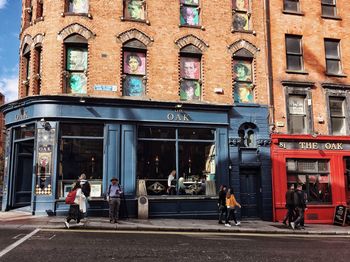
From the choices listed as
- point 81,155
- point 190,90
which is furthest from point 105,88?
point 190,90

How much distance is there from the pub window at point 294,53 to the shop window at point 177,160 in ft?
18.5

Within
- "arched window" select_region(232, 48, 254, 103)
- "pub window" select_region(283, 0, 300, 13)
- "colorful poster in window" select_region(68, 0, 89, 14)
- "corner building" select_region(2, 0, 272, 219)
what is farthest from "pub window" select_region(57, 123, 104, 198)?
"pub window" select_region(283, 0, 300, 13)

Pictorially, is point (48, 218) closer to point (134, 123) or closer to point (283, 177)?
point (134, 123)

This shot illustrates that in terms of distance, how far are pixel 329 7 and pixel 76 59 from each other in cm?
1342

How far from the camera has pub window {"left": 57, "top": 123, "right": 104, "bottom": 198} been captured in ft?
53.7

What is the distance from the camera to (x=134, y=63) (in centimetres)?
1795

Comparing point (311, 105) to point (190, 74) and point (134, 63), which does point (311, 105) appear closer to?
point (190, 74)

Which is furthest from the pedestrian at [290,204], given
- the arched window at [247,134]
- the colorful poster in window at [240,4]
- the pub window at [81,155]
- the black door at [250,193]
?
the colorful poster in window at [240,4]

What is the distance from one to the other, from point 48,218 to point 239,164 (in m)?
8.53

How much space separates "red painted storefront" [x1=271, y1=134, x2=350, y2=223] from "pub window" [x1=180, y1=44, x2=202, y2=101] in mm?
4261

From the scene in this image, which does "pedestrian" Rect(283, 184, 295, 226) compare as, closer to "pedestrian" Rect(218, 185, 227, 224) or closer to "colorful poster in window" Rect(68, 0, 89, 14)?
"pedestrian" Rect(218, 185, 227, 224)

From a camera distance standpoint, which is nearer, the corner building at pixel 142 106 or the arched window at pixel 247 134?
the corner building at pixel 142 106

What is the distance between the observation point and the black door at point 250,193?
60.3 ft

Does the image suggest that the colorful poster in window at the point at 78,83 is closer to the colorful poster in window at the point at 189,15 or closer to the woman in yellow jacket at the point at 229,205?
the colorful poster in window at the point at 189,15
